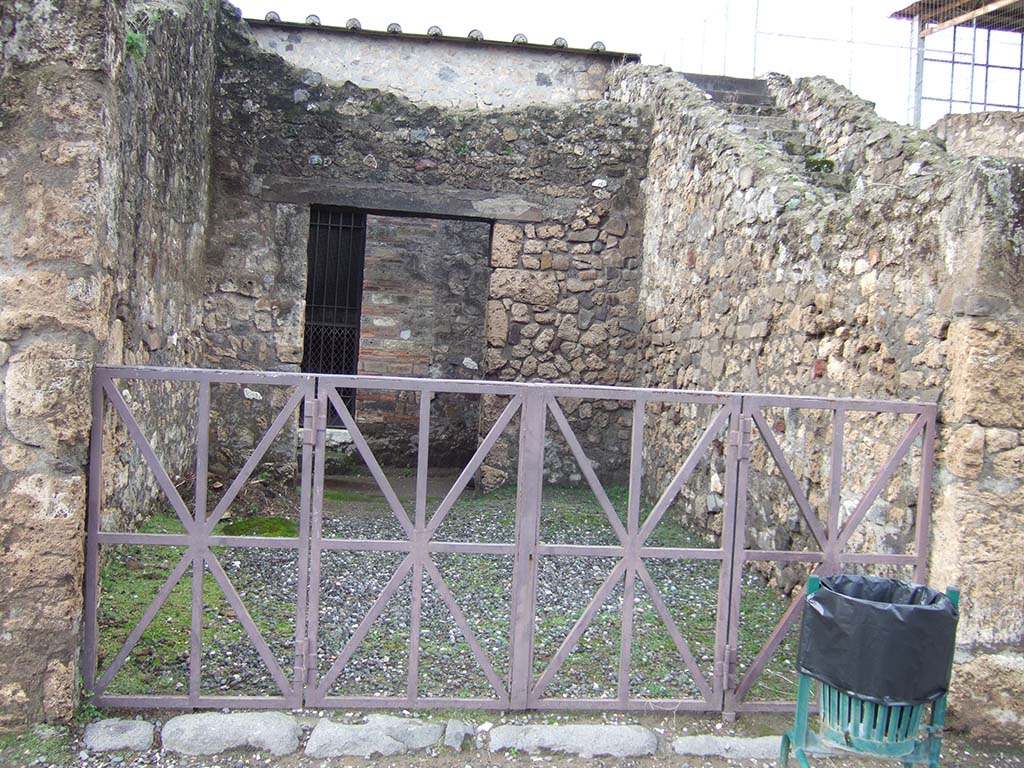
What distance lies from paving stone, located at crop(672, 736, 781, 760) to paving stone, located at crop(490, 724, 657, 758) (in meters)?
0.11

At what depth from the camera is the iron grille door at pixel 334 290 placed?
26.8 feet

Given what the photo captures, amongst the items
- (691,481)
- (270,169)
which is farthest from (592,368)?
(270,169)

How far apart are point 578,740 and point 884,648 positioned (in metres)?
1.08

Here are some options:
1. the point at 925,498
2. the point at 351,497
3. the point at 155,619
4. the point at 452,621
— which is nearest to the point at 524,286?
the point at 351,497

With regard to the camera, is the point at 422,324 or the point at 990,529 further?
the point at 422,324

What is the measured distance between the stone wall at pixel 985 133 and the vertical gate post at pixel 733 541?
667cm

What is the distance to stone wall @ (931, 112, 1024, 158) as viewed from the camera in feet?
27.4

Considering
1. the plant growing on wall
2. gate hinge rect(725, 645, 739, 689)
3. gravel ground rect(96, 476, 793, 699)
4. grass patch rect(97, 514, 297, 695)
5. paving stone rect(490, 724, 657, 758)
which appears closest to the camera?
paving stone rect(490, 724, 657, 758)

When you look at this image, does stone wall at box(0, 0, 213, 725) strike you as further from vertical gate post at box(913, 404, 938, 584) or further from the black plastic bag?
vertical gate post at box(913, 404, 938, 584)

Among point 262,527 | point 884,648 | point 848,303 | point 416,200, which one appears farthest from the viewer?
point 416,200

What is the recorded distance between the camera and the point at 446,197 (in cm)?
729

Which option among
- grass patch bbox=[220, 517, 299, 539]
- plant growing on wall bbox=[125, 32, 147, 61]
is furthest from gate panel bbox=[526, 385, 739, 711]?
plant growing on wall bbox=[125, 32, 147, 61]

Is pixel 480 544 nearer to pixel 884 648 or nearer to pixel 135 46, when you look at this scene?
pixel 884 648

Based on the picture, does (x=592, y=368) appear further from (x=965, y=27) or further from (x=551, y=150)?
(x=965, y=27)
